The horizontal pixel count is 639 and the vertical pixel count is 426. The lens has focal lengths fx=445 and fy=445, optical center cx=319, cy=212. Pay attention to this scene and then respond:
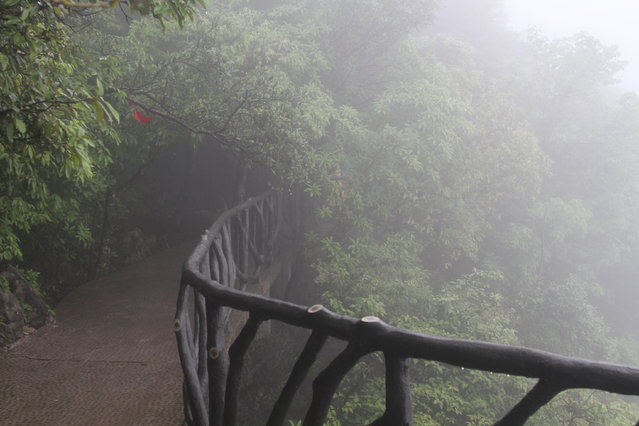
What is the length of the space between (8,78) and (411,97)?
7756 mm

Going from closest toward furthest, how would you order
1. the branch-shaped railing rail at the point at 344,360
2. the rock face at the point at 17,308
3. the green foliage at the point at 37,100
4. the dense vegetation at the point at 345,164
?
1. the branch-shaped railing rail at the point at 344,360
2. the green foliage at the point at 37,100
3. the rock face at the point at 17,308
4. the dense vegetation at the point at 345,164

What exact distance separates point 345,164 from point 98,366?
5812mm

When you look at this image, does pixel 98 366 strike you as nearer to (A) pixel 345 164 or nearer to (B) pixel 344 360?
(B) pixel 344 360

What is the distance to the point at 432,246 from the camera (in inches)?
427

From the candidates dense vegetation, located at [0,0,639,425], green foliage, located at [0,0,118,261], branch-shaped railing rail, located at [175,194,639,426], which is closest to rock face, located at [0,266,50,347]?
dense vegetation, located at [0,0,639,425]

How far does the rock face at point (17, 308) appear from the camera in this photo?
4.02m

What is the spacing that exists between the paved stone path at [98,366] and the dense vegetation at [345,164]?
3.46ft

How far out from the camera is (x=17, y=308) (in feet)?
13.7

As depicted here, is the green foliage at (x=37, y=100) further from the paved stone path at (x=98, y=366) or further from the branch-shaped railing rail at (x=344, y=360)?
the paved stone path at (x=98, y=366)

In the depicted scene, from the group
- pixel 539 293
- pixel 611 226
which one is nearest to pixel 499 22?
pixel 611 226

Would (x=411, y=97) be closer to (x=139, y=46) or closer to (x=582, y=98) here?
(x=139, y=46)

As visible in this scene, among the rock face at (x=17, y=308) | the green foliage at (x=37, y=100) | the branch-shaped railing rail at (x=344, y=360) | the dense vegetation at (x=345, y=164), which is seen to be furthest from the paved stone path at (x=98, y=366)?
the green foliage at (x=37, y=100)

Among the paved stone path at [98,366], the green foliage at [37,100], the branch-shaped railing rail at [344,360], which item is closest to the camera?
the branch-shaped railing rail at [344,360]

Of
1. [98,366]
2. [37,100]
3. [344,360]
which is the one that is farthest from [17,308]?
[344,360]
